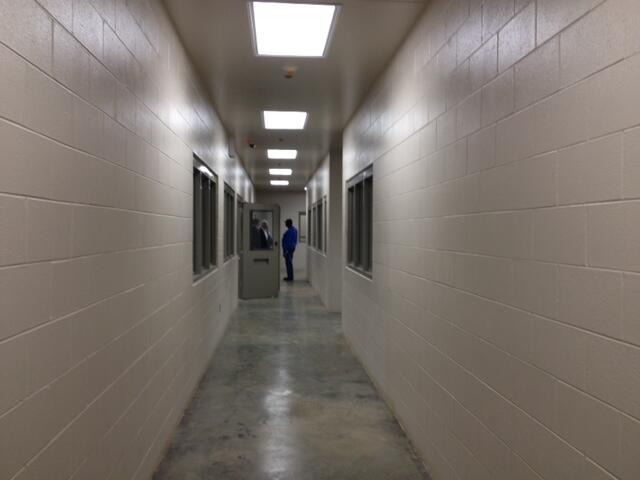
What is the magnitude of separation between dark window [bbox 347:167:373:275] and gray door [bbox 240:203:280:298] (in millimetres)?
4224

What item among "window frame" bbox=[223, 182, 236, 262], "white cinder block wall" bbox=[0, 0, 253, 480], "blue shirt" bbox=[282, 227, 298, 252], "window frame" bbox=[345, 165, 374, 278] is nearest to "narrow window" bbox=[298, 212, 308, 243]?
"blue shirt" bbox=[282, 227, 298, 252]

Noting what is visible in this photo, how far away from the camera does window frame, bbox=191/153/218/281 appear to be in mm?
5352

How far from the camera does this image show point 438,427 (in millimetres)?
3137

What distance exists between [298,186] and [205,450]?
14492 mm

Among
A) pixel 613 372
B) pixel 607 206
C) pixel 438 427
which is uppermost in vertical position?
pixel 607 206

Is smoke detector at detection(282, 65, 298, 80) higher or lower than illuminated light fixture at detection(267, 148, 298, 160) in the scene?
lower

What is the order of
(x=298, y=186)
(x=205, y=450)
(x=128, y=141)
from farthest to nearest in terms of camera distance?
(x=298, y=186) < (x=205, y=450) < (x=128, y=141)

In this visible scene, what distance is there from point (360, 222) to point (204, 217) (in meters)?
1.87

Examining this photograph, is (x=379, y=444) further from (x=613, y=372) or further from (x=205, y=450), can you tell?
(x=613, y=372)

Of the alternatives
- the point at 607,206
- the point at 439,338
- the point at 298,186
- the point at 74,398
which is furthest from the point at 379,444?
the point at 298,186

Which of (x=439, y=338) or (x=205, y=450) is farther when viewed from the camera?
(x=205, y=450)

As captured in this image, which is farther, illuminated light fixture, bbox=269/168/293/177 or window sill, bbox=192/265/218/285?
illuminated light fixture, bbox=269/168/293/177

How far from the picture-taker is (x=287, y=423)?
4141 millimetres

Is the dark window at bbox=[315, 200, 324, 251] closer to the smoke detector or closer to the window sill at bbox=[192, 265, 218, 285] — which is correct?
the window sill at bbox=[192, 265, 218, 285]
